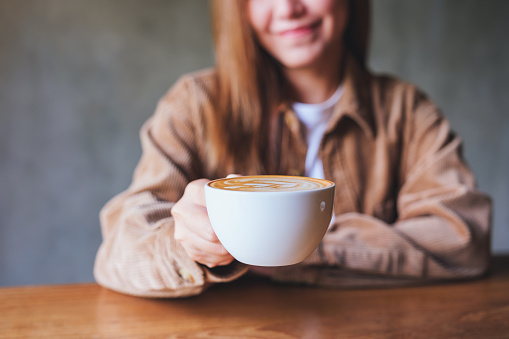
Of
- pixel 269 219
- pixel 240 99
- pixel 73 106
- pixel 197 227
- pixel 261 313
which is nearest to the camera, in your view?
pixel 269 219

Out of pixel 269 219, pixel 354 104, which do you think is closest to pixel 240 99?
pixel 354 104

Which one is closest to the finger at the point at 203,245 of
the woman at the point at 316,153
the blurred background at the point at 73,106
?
the woman at the point at 316,153

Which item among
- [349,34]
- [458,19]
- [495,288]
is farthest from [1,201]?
[458,19]

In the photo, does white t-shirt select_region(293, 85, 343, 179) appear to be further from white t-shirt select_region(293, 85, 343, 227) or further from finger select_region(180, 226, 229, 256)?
finger select_region(180, 226, 229, 256)

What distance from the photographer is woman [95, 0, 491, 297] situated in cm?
80

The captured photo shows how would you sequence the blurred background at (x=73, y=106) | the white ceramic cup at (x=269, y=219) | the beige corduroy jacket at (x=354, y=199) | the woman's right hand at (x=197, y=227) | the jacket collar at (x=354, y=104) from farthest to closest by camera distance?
the blurred background at (x=73, y=106)
the jacket collar at (x=354, y=104)
the beige corduroy jacket at (x=354, y=199)
the woman's right hand at (x=197, y=227)
the white ceramic cup at (x=269, y=219)

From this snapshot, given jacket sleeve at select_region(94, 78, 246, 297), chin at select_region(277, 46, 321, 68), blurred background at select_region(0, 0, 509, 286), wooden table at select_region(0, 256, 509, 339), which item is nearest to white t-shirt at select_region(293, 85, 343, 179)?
chin at select_region(277, 46, 321, 68)

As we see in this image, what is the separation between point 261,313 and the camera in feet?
2.21

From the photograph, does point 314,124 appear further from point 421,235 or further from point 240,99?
point 421,235

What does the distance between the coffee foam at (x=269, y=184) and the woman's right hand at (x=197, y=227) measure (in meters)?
0.04

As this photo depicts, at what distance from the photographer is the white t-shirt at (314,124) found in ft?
3.49

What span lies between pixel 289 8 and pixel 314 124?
0.28 metres

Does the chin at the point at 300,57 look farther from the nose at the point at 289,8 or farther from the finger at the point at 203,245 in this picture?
the finger at the point at 203,245

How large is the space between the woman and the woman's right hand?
0.14 meters
